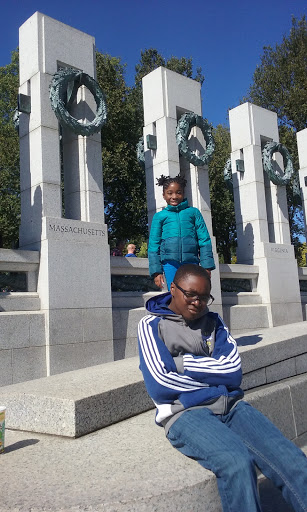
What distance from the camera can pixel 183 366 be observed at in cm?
299

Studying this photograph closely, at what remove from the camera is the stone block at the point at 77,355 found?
8125 millimetres

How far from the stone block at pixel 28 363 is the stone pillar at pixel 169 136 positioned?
441 centimetres

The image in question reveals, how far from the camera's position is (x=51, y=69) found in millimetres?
9359

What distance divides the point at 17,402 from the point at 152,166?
870cm

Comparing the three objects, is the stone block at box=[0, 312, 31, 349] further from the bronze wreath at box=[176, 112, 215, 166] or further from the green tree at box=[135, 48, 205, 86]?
the green tree at box=[135, 48, 205, 86]

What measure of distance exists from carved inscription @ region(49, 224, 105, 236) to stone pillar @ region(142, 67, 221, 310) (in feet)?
8.81

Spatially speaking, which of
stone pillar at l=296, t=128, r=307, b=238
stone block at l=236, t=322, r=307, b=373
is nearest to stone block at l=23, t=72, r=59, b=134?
A: stone block at l=236, t=322, r=307, b=373

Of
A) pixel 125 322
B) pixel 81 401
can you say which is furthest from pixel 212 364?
pixel 125 322

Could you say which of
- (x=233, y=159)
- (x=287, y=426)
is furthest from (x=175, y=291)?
(x=233, y=159)

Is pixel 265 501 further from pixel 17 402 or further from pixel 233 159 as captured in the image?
pixel 233 159

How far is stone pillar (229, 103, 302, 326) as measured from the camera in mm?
12734

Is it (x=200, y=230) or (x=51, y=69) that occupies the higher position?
(x=51, y=69)

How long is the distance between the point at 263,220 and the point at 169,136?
3.53 m

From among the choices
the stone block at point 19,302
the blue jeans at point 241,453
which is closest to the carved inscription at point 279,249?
the stone block at point 19,302
